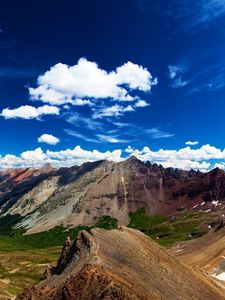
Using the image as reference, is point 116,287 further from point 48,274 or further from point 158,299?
point 48,274

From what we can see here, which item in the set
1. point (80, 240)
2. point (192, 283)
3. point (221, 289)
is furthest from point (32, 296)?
point (221, 289)

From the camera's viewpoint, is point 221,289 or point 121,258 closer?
point 121,258

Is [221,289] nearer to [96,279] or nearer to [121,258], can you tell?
[121,258]

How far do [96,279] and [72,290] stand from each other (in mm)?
2889

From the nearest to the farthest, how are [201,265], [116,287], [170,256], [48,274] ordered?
1. [116,287]
2. [48,274]
3. [170,256]
4. [201,265]

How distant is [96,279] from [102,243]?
9.69 m

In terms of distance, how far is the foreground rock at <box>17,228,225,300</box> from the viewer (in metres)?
52.1

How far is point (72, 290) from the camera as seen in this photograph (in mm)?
52062

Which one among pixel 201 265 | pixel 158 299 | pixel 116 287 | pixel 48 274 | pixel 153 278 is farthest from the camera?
pixel 201 265

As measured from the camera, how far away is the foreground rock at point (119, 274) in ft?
171

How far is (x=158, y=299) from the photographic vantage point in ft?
181

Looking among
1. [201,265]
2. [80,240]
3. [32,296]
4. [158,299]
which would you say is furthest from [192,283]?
[201,265]

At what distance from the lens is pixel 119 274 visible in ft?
183

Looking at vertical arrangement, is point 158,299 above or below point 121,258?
below
